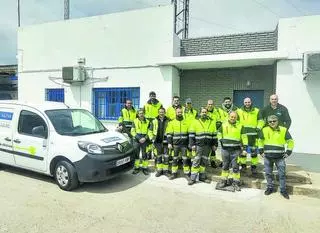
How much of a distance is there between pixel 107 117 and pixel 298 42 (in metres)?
7.17

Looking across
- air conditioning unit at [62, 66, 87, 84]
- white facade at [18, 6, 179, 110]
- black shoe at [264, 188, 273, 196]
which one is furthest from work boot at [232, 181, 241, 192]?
air conditioning unit at [62, 66, 87, 84]

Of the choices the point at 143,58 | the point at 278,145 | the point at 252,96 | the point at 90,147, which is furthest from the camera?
the point at 143,58

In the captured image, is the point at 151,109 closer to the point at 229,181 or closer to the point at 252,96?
the point at 229,181

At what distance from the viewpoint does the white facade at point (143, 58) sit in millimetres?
8484

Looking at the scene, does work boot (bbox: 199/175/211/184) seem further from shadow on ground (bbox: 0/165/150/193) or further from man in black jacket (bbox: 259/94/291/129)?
man in black jacket (bbox: 259/94/291/129)

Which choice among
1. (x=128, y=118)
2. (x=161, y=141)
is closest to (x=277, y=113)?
(x=161, y=141)

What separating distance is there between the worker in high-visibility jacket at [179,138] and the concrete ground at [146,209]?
22.5 inches

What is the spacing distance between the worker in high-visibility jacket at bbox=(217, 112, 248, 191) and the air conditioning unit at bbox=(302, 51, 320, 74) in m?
3.02

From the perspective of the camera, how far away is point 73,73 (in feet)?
37.3

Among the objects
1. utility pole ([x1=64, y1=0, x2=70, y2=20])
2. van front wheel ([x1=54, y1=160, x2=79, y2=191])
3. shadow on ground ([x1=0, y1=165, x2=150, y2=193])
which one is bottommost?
shadow on ground ([x1=0, y1=165, x2=150, y2=193])

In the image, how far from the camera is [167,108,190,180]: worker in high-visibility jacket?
23.5ft

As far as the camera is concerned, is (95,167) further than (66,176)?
No

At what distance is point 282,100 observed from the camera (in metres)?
8.66

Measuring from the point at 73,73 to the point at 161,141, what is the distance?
5613 millimetres
